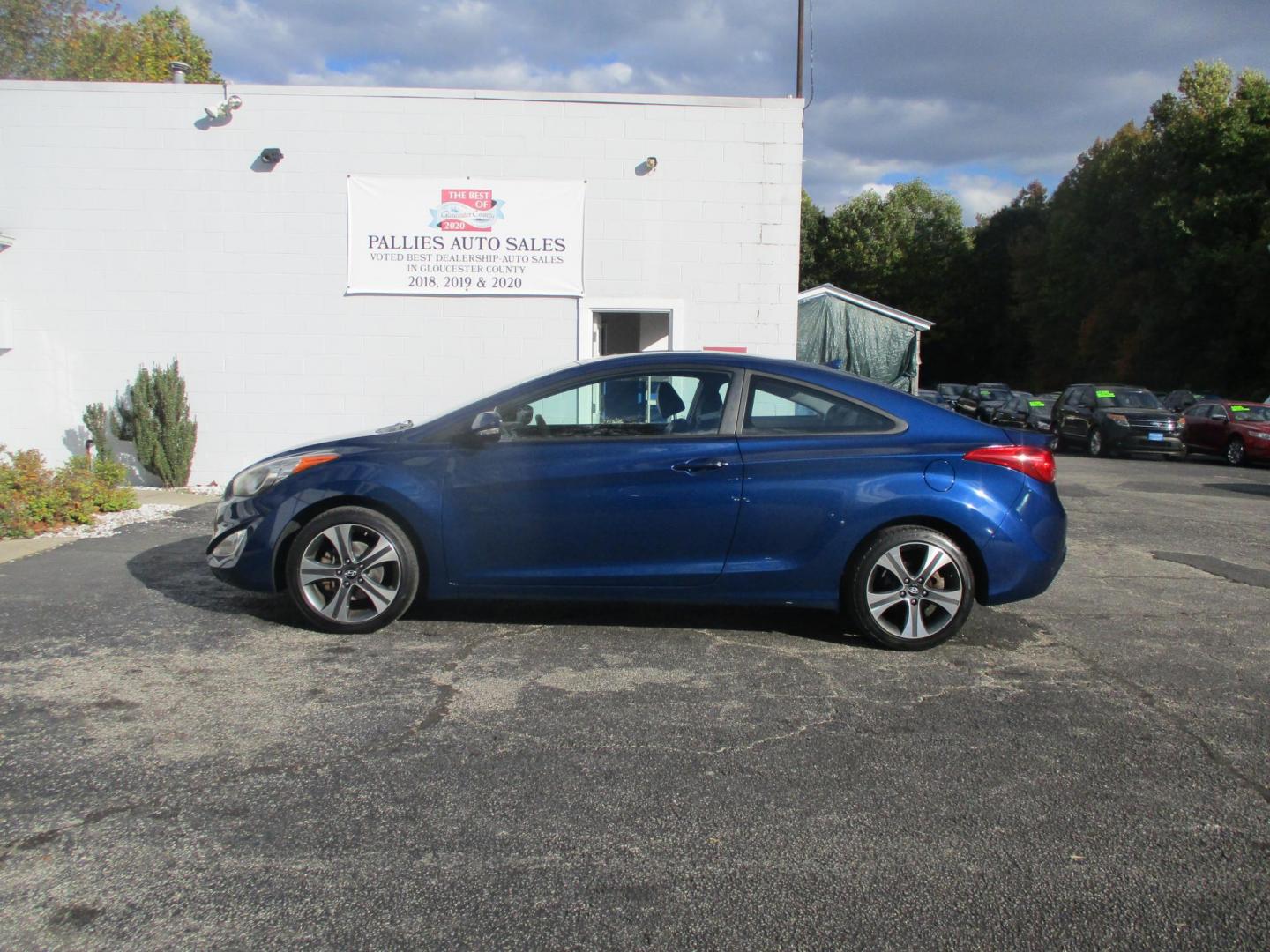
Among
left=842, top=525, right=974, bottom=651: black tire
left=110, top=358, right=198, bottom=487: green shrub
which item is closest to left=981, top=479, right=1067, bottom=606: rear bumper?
left=842, top=525, right=974, bottom=651: black tire

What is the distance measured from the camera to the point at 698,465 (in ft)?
17.6

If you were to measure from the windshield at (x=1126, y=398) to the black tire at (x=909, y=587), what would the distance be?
66.1 feet

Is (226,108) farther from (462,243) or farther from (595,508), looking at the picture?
(595,508)

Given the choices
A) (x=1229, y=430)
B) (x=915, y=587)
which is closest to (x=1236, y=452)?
(x=1229, y=430)

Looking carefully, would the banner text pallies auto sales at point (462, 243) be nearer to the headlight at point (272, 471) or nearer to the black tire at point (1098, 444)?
the headlight at point (272, 471)

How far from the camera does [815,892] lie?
118 inches

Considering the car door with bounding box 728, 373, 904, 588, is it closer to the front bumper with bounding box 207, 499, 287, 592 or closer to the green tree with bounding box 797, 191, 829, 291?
the front bumper with bounding box 207, 499, 287, 592

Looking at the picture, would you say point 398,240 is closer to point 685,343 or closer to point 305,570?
point 685,343

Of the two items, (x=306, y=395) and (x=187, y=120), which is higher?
(x=187, y=120)

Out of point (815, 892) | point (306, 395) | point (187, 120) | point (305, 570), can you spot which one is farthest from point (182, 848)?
point (187, 120)

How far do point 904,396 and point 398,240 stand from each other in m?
7.56

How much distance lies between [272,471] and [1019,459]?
13.3ft

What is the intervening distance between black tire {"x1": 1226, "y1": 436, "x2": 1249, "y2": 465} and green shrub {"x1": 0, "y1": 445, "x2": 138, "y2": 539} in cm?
2064

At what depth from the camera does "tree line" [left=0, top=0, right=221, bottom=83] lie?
31.2 m
